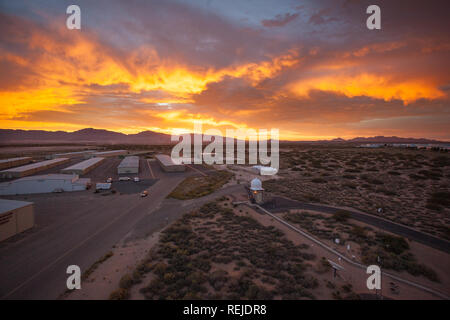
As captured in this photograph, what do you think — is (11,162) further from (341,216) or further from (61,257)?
(341,216)

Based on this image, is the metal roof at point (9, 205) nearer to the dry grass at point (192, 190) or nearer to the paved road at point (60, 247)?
the paved road at point (60, 247)

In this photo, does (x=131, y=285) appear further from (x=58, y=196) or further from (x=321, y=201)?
(x=58, y=196)

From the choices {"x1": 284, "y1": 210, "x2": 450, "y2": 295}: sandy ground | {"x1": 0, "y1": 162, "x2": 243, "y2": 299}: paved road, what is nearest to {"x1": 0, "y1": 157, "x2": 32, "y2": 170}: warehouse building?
{"x1": 0, "y1": 162, "x2": 243, "y2": 299}: paved road

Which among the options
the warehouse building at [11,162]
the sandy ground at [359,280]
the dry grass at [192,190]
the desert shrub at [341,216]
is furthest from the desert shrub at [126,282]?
the warehouse building at [11,162]

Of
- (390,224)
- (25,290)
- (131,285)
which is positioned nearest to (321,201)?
(390,224)

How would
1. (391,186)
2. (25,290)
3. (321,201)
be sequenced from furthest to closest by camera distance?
(391,186)
(321,201)
(25,290)
